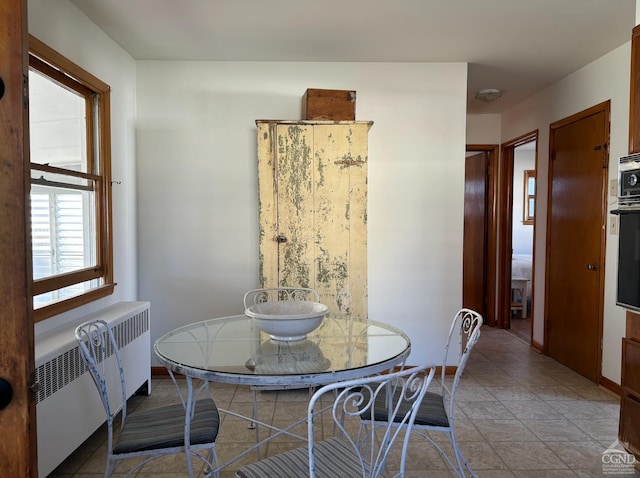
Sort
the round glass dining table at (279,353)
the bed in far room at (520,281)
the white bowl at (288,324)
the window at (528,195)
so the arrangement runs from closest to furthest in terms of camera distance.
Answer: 1. the round glass dining table at (279,353)
2. the white bowl at (288,324)
3. the bed in far room at (520,281)
4. the window at (528,195)

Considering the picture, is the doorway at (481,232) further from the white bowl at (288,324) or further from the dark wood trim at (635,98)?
the white bowl at (288,324)

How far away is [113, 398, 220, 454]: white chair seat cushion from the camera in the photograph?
1633 millimetres

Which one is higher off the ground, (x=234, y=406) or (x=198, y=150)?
(x=198, y=150)

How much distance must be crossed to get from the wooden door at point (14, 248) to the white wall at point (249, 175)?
8.81 feet

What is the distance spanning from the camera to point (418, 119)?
3531 millimetres

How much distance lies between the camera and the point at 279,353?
6.03 ft

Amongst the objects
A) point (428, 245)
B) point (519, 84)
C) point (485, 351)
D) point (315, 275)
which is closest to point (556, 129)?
point (519, 84)

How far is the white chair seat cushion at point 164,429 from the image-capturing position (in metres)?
1.63

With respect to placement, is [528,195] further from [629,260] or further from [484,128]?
[629,260]

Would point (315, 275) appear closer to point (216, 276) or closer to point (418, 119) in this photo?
point (216, 276)

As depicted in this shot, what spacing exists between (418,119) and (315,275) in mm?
1551

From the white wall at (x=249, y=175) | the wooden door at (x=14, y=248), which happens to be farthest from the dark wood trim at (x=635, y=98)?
the wooden door at (x=14, y=248)

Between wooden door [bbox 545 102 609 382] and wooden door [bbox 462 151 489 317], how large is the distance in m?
1.20

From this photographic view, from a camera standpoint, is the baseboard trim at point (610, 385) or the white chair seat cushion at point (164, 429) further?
the baseboard trim at point (610, 385)
